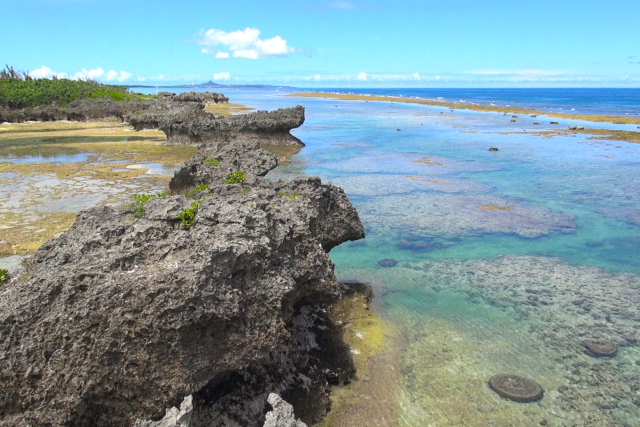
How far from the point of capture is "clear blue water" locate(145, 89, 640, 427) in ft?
29.5

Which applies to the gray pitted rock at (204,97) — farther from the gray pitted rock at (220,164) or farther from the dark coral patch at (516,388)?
the dark coral patch at (516,388)

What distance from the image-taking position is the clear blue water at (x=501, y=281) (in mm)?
8984

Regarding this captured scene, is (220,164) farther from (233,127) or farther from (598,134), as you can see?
(598,134)

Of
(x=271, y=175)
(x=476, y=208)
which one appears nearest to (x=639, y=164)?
(x=476, y=208)

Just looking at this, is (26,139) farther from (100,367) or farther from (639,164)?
(639,164)

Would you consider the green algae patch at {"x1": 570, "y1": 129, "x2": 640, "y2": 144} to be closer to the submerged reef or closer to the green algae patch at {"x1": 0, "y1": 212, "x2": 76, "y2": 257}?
the submerged reef

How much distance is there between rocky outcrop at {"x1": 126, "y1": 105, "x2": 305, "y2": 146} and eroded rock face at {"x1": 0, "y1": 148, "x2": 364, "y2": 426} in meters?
34.1

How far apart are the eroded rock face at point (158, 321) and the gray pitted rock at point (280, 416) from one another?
3.08 feet

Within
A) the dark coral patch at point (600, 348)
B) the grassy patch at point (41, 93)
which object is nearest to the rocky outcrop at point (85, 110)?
the grassy patch at point (41, 93)

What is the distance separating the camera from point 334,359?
9703 millimetres


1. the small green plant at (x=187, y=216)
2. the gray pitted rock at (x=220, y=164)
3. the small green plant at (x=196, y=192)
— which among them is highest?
the small green plant at (x=187, y=216)

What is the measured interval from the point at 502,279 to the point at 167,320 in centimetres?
1105

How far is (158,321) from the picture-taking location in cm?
675

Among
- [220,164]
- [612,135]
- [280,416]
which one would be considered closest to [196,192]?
[220,164]
